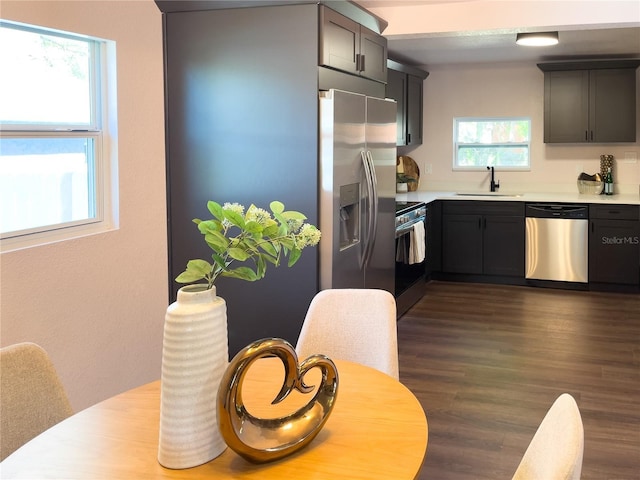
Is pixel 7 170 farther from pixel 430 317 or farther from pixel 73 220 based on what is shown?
pixel 430 317

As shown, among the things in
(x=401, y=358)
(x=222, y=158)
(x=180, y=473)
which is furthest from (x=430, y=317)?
(x=180, y=473)

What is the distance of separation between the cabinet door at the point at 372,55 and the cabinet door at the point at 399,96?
168 centimetres

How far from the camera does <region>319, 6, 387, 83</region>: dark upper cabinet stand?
3.68 m

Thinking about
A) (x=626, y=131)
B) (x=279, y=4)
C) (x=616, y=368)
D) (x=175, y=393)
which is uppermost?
(x=279, y=4)

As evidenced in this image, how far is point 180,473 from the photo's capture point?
1442mm

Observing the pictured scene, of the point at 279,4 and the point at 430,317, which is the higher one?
the point at 279,4

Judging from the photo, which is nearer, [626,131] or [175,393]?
[175,393]

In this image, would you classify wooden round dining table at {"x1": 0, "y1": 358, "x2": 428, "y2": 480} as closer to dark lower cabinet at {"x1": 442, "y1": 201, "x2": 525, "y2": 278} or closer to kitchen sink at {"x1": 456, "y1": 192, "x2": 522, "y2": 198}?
dark lower cabinet at {"x1": 442, "y1": 201, "x2": 525, "y2": 278}

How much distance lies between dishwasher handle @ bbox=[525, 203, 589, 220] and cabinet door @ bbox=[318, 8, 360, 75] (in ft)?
10.3

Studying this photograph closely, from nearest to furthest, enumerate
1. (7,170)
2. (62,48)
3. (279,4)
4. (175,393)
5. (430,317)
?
1. (175,393)
2. (7,170)
3. (62,48)
4. (279,4)
5. (430,317)

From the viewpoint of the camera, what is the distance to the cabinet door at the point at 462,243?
6855mm

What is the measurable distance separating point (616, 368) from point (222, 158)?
8.96ft

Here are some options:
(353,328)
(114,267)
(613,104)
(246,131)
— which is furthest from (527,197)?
(353,328)

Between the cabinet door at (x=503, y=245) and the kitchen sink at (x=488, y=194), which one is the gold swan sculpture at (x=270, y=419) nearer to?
the cabinet door at (x=503, y=245)
